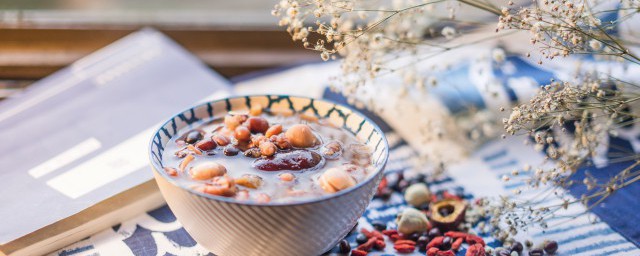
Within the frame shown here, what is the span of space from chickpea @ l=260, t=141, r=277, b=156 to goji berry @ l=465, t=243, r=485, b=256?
0.27m

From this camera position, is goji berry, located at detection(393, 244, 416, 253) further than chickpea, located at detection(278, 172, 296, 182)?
Yes

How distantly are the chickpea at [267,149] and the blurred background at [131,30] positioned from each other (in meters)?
0.59

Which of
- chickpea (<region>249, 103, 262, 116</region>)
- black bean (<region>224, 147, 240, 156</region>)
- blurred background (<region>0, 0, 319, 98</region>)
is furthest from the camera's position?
blurred background (<region>0, 0, 319, 98</region>)

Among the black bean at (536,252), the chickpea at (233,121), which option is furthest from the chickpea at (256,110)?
the black bean at (536,252)

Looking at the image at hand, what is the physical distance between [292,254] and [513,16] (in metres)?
0.36

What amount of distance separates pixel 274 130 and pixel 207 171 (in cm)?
12

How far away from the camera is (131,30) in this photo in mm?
1246

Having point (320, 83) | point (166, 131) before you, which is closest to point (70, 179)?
point (166, 131)

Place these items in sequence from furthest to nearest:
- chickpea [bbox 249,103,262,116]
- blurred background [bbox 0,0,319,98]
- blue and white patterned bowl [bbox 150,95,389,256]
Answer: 1. blurred background [bbox 0,0,319,98]
2. chickpea [bbox 249,103,262,116]
3. blue and white patterned bowl [bbox 150,95,389,256]

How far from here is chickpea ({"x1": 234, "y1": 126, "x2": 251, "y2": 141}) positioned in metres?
0.71

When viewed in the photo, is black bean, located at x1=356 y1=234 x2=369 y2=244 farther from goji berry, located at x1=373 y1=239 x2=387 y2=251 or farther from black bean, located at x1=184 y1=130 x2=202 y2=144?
black bean, located at x1=184 y1=130 x2=202 y2=144

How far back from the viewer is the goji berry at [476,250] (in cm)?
73

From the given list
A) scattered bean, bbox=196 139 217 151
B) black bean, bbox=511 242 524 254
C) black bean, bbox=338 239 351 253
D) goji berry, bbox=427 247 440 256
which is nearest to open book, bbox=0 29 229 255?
scattered bean, bbox=196 139 217 151

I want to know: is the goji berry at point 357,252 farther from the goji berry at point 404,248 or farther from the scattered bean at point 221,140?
the scattered bean at point 221,140
